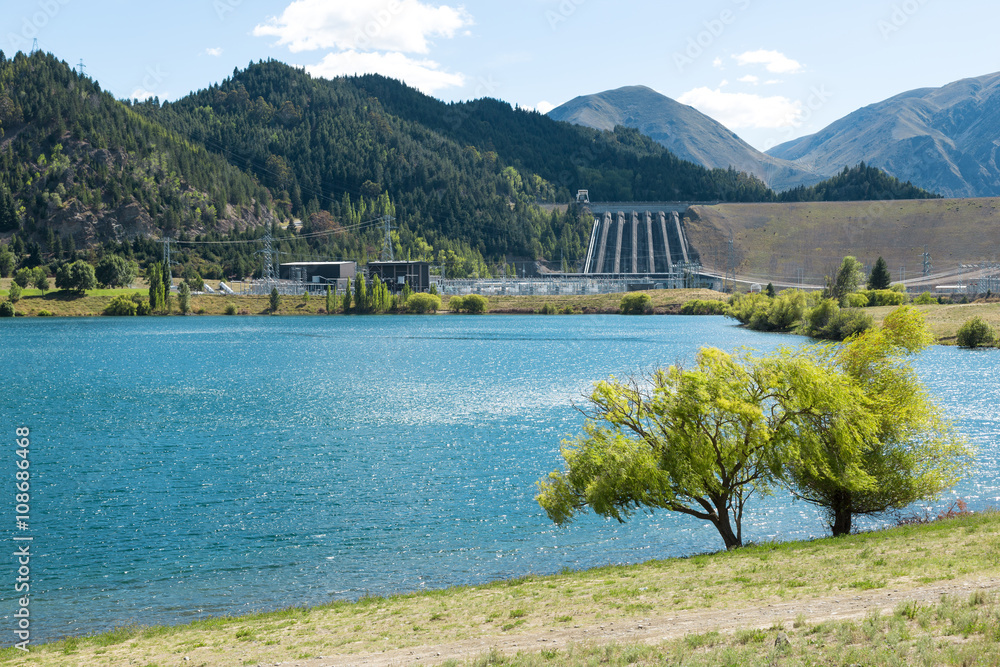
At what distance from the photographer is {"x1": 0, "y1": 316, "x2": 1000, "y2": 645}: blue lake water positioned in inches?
907

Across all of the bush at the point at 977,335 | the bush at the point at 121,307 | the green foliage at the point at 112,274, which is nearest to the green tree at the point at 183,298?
the bush at the point at 121,307

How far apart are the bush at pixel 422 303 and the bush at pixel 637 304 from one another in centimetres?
4494

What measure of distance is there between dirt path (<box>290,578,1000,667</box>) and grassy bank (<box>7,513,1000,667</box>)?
101 mm

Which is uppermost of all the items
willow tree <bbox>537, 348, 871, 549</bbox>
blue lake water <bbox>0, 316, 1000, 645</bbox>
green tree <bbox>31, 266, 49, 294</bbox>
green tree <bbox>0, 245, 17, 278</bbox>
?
green tree <bbox>0, 245, 17, 278</bbox>

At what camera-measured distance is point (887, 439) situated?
24.8 metres

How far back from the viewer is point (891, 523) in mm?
27375

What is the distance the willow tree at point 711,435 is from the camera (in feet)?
75.4

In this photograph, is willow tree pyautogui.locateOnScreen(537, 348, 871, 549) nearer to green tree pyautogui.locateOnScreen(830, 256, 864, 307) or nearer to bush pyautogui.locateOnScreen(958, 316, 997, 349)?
bush pyautogui.locateOnScreen(958, 316, 997, 349)

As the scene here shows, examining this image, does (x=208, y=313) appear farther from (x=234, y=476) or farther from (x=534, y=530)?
(x=534, y=530)

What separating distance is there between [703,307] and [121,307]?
130279mm

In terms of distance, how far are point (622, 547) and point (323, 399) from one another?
38.4 metres

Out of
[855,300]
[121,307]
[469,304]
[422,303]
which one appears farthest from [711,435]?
[121,307]

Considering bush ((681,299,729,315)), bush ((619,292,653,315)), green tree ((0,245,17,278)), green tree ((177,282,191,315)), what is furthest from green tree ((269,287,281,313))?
bush ((681,299,729,315))

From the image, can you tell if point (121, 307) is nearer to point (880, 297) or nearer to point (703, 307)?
point (703, 307)
